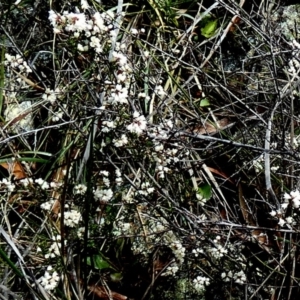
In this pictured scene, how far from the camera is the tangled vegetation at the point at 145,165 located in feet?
5.20

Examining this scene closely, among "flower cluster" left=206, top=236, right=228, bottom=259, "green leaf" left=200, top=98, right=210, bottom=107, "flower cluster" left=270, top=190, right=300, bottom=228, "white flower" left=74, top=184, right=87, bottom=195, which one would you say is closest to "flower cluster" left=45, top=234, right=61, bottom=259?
"white flower" left=74, top=184, right=87, bottom=195

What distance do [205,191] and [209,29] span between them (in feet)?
2.14

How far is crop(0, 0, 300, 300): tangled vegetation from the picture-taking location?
158 centimetres

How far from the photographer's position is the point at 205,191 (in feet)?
6.32

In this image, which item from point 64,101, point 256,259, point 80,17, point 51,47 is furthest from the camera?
point 51,47

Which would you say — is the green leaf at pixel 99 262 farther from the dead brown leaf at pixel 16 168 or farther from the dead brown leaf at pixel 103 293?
the dead brown leaf at pixel 16 168

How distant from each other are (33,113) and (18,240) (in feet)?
1.52

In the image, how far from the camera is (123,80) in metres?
1.51

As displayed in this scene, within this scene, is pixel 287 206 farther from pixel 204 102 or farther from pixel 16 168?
pixel 16 168

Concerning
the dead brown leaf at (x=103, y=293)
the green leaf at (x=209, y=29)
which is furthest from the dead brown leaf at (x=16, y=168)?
the green leaf at (x=209, y=29)

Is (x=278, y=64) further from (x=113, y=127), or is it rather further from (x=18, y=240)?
(x=18, y=240)

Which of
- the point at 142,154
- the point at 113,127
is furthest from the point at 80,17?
the point at 142,154

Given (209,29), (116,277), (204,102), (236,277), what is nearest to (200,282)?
(236,277)

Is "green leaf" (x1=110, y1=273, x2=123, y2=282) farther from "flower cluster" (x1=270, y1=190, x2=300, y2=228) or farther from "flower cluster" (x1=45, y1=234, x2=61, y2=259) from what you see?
"flower cluster" (x1=270, y1=190, x2=300, y2=228)
